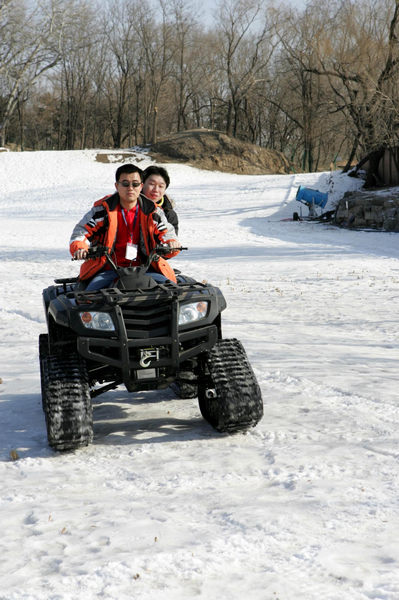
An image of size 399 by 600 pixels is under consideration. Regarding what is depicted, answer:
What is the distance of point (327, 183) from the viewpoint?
34.4m

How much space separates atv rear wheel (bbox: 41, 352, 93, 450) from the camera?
4.24m

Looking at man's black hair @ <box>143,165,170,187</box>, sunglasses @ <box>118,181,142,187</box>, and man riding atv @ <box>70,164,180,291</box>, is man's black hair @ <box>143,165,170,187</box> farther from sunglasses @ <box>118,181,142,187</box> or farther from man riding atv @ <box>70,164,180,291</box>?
sunglasses @ <box>118,181,142,187</box>

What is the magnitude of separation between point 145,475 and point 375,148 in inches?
1156

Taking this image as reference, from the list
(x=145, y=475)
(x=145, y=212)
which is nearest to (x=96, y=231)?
(x=145, y=212)

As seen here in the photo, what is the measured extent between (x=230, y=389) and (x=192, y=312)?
1.87 feet

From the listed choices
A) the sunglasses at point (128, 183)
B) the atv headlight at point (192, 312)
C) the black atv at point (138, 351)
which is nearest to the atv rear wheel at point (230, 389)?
the black atv at point (138, 351)

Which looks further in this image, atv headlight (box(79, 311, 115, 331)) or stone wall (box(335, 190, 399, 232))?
stone wall (box(335, 190, 399, 232))

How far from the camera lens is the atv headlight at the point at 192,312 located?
14.6 ft

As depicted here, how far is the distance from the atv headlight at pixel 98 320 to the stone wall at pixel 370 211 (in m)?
20.4

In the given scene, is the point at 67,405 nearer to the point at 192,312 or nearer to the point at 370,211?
the point at 192,312

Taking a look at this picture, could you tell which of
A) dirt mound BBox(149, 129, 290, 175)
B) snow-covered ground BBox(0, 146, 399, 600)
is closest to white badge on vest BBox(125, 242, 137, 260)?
snow-covered ground BBox(0, 146, 399, 600)

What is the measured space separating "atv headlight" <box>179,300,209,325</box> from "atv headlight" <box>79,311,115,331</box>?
1.51 feet

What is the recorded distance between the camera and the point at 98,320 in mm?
4320

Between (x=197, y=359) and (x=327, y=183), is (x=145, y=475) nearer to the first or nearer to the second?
(x=197, y=359)
